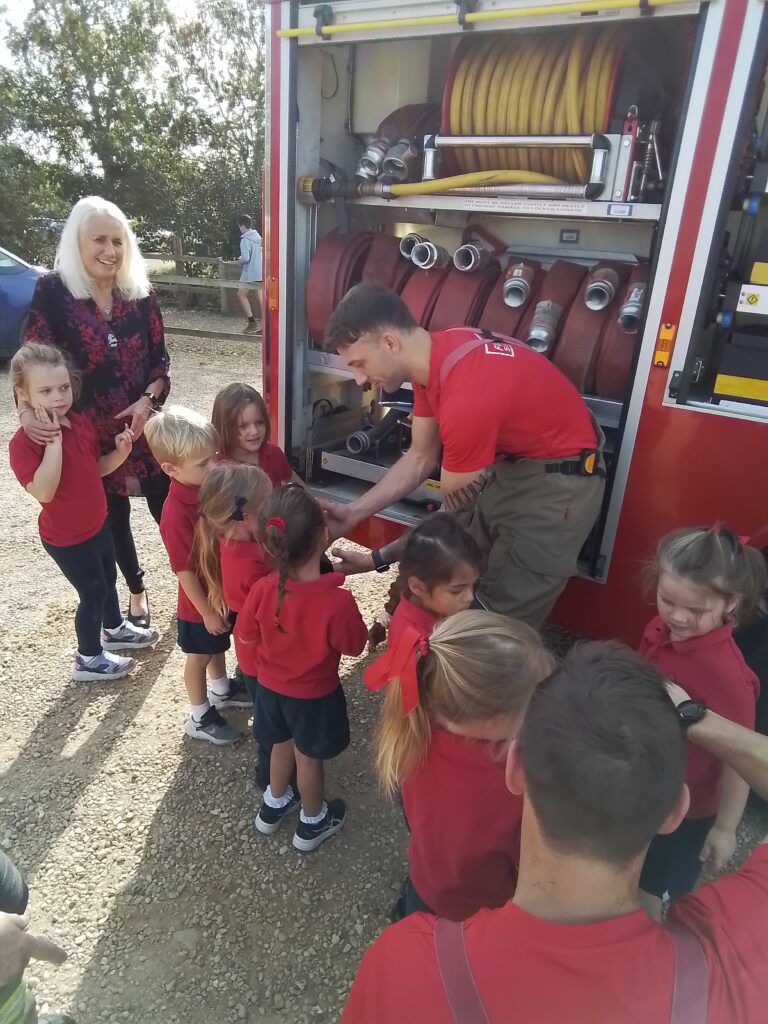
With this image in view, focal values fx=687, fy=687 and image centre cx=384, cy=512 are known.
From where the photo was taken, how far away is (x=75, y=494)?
9.04ft

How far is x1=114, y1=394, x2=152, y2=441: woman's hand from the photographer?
296 centimetres

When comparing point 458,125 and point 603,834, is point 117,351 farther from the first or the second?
point 603,834

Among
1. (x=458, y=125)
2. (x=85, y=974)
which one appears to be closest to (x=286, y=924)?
(x=85, y=974)

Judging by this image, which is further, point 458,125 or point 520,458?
point 458,125

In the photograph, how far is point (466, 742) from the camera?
146cm

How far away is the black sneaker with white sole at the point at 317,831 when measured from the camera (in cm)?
236

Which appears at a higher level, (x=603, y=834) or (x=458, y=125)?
(x=458, y=125)

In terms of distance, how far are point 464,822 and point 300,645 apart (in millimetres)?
767

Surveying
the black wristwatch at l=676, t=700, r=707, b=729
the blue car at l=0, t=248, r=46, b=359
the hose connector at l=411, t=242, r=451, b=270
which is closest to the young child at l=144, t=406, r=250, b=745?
the hose connector at l=411, t=242, r=451, b=270

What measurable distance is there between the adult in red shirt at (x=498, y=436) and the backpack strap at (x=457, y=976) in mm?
1458

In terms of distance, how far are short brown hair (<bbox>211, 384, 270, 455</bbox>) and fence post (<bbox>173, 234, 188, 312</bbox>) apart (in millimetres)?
11834

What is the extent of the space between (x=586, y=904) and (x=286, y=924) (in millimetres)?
1586

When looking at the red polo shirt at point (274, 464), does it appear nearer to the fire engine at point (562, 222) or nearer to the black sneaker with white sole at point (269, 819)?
the fire engine at point (562, 222)

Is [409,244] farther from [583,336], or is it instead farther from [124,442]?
[124,442]
